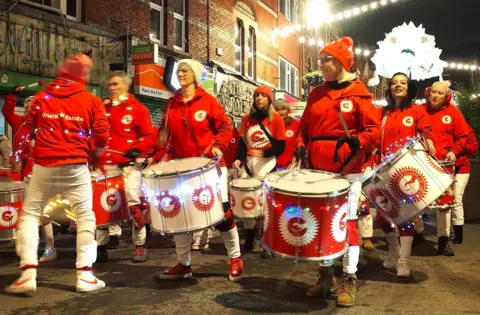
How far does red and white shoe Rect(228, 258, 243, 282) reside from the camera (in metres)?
4.91

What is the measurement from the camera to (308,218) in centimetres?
362

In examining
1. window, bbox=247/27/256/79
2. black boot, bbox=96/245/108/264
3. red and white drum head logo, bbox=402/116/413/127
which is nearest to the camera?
red and white drum head logo, bbox=402/116/413/127

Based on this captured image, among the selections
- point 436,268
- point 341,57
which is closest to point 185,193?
point 341,57

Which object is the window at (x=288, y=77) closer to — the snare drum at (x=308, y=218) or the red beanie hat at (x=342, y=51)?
the red beanie hat at (x=342, y=51)

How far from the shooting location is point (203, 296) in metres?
4.34

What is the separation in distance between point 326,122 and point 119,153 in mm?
2360

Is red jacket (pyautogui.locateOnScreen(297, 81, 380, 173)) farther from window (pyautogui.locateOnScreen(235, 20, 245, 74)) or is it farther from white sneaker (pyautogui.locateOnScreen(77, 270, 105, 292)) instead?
window (pyautogui.locateOnScreen(235, 20, 245, 74))

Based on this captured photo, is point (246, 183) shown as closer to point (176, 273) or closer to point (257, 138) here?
point (257, 138)

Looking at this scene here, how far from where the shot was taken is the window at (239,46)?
19438 millimetres

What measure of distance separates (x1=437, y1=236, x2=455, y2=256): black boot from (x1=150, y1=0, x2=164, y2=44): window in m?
9.72

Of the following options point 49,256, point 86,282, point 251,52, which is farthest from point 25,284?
point 251,52

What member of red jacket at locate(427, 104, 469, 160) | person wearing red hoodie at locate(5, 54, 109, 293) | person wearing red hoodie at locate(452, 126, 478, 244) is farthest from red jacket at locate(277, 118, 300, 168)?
person wearing red hoodie at locate(5, 54, 109, 293)

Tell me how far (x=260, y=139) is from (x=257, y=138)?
0.14ft

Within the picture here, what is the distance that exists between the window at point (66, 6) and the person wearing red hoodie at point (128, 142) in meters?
5.19
